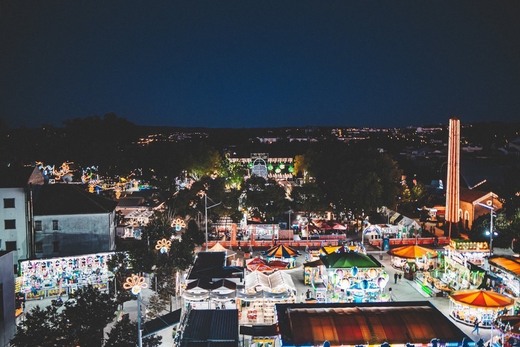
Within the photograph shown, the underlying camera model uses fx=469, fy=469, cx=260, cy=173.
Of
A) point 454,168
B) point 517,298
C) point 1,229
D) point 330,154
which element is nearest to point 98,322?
point 1,229

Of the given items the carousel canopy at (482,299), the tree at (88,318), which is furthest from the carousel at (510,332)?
the tree at (88,318)

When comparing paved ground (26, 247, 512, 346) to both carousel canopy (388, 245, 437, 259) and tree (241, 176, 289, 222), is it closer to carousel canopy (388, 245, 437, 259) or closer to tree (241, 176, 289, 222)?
carousel canopy (388, 245, 437, 259)

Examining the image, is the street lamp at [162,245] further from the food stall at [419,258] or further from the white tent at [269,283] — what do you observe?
the food stall at [419,258]

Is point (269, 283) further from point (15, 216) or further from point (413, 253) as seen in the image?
point (15, 216)

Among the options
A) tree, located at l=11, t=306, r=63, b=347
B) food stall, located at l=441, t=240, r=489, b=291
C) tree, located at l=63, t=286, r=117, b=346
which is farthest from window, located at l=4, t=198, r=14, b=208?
food stall, located at l=441, t=240, r=489, b=291

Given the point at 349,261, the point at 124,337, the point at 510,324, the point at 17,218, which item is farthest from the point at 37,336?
the point at 17,218

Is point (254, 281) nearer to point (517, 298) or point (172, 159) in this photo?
point (517, 298)
